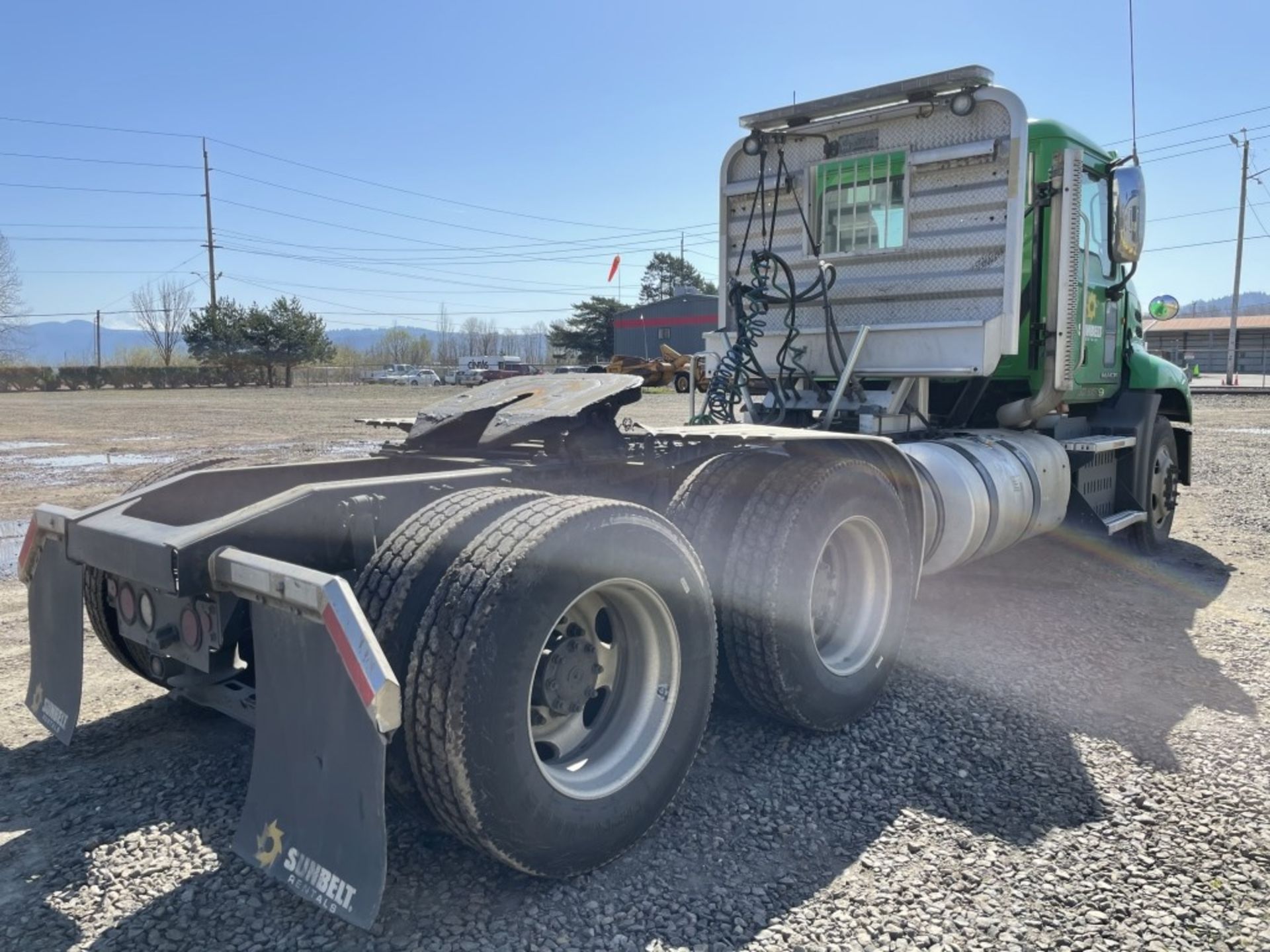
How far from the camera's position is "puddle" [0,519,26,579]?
648 cm

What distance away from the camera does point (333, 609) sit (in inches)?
87.9

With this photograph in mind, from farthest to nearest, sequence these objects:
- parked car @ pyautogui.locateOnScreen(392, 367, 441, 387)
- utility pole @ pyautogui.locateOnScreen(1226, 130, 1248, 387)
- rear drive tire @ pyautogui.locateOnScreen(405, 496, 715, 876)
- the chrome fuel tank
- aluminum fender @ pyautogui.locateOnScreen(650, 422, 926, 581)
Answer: parked car @ pyautogui.locateOnScreen(392, 367, 441, 387)
utility pole @ pyautogui.locateOnScreen(1226, 130, 1248, 387)
the chrome fuel tank
aluminum fender @ pyautogui.locateOnScreen(650, 422, 926, 581)
rear drive tire @ pyautogui.locateOnScreen(405, 496, 715, 876)

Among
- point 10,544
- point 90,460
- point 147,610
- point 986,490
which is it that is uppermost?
point 986,490

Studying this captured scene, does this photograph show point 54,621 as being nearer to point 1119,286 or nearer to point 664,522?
point 664,522

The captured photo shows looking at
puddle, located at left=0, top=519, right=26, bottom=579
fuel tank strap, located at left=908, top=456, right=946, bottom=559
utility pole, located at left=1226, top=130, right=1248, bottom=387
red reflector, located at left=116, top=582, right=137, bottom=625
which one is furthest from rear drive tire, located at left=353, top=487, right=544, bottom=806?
utility pole, located at left=1226, top=130, right=1248, bottom=387

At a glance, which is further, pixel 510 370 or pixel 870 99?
pixel 510 370

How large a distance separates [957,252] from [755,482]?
116 inches

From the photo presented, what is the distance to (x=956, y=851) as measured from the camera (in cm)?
298

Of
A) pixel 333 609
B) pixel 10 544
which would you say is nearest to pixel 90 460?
pixel 10 544

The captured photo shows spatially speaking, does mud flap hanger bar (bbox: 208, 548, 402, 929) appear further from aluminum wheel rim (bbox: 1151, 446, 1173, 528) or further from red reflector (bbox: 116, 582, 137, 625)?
aluminum wheel rim (bbox: 1151, 446, 1173, 528)

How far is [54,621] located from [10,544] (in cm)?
503

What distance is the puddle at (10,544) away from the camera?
6475mm

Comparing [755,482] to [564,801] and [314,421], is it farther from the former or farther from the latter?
[314,421]

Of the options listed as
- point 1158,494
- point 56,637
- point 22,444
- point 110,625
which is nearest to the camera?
point 56,637
